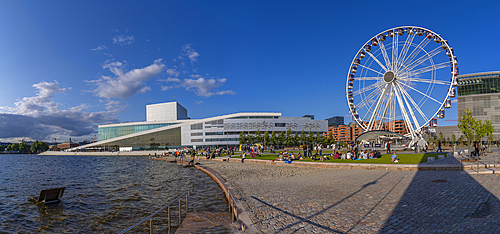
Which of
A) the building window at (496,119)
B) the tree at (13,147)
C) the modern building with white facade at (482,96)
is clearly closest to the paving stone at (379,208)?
the modern building with white facade at (482,96)

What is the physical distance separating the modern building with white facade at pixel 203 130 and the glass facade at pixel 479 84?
199 feet

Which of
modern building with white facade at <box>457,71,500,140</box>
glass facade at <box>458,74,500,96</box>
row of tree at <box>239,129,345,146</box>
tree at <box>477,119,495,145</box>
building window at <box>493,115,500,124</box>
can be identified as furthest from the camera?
glass facade at <box>458,74,500,96</box>

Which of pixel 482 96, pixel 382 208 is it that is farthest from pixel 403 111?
pixel 482 96

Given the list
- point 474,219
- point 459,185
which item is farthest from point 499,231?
point 459,185

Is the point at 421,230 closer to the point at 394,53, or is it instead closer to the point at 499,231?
the point at 499,231

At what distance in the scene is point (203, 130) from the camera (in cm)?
10219

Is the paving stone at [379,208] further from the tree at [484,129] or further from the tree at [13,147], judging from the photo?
the tree at [13,147]

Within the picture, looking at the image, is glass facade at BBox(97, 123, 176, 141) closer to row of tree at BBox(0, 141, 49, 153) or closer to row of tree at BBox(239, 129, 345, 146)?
row of tree at BBox(239, 129, 345, 146)

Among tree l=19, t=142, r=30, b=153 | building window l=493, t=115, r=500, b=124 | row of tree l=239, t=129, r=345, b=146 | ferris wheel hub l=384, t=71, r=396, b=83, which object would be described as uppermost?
ferris wheel hub l=384, t=71, r=396, b=83

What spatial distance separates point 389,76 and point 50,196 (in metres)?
47.8

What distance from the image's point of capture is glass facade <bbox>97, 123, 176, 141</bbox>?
364 ft

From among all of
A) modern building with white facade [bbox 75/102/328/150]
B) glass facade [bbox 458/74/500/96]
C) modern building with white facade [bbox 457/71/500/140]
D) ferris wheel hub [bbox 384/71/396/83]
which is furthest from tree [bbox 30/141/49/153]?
glass facade [bbox 458/74/500/96]

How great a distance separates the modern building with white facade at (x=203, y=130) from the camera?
3999 inches

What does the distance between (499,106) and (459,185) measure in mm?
120071
